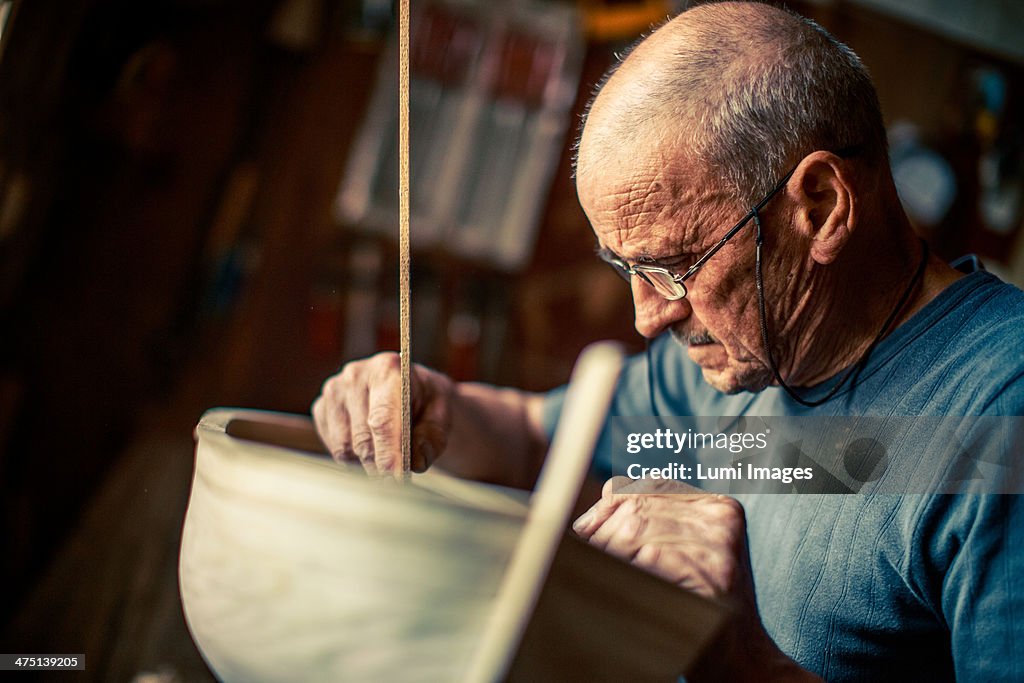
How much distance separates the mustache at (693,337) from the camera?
2.49 feet

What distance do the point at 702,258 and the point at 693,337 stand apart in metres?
0.09

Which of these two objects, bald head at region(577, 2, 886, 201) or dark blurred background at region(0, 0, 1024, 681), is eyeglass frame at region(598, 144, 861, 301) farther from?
dark blurred background at region(0, 0, 1024, 681)

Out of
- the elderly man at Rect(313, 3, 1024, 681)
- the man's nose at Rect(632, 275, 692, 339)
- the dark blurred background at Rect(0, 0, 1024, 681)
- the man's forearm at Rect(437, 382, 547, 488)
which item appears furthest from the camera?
the dark blurred background at Rect(0, 0, 1024, 681)

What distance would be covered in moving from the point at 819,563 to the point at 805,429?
0.39 ft

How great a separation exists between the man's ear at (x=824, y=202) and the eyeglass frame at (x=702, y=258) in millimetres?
10

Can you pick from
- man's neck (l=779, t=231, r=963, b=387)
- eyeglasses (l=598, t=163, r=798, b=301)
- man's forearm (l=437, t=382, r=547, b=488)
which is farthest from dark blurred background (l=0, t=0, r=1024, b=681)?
man's neck (l=779, t=231, r=963, b=387)

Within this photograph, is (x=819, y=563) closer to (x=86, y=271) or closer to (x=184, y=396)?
(x=86, y=271)

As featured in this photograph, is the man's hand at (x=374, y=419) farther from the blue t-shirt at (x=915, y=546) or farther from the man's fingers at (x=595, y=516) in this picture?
the blue t-shirt at (x=915, y=546)

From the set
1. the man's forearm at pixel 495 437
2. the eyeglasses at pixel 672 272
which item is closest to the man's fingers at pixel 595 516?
the eyeglasses at pixel 672 272

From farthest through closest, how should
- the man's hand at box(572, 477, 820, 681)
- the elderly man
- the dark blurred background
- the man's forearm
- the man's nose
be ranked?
the dark blurred background, the man's forearm, the man's nose, the elderly man, the man's hand at box(572, 477, 820, 681)

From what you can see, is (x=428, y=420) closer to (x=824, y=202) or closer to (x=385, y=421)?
(x=385, y=421)

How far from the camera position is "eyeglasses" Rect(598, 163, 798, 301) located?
0.67m

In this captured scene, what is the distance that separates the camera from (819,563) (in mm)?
692

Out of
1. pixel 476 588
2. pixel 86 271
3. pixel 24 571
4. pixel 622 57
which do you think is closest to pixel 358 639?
pixel 476 588
